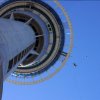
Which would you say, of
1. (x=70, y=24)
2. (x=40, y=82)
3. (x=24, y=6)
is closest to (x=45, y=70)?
(x=40, y=82)

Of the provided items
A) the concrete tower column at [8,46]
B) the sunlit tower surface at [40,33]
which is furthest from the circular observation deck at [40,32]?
the concrete tower column at [8,46]

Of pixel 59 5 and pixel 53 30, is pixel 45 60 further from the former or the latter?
pixel 59 5

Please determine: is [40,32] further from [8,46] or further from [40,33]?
[8,46]

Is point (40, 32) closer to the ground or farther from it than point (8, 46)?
farther from it

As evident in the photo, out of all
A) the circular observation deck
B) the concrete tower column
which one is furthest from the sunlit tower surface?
the concrete tower column

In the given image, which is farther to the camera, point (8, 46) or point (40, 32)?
point (40, 32)

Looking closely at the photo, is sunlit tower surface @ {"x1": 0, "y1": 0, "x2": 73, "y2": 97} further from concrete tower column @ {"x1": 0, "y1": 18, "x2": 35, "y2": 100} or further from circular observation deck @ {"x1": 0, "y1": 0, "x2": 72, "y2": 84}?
concrete tower column @ {"x1": 0, "y1": 18, "x2": 35, "y2": 100}

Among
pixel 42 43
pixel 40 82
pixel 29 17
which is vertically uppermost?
pixel 29 17

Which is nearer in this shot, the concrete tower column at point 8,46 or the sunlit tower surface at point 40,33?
the concrete tower column at point 8,46

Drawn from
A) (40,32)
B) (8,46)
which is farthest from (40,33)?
(8,46)

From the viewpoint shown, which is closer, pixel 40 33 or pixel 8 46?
pixel 8 46

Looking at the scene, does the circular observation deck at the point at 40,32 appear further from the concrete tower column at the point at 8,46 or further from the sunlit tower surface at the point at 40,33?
the concrete tower column at the point at 8,46
